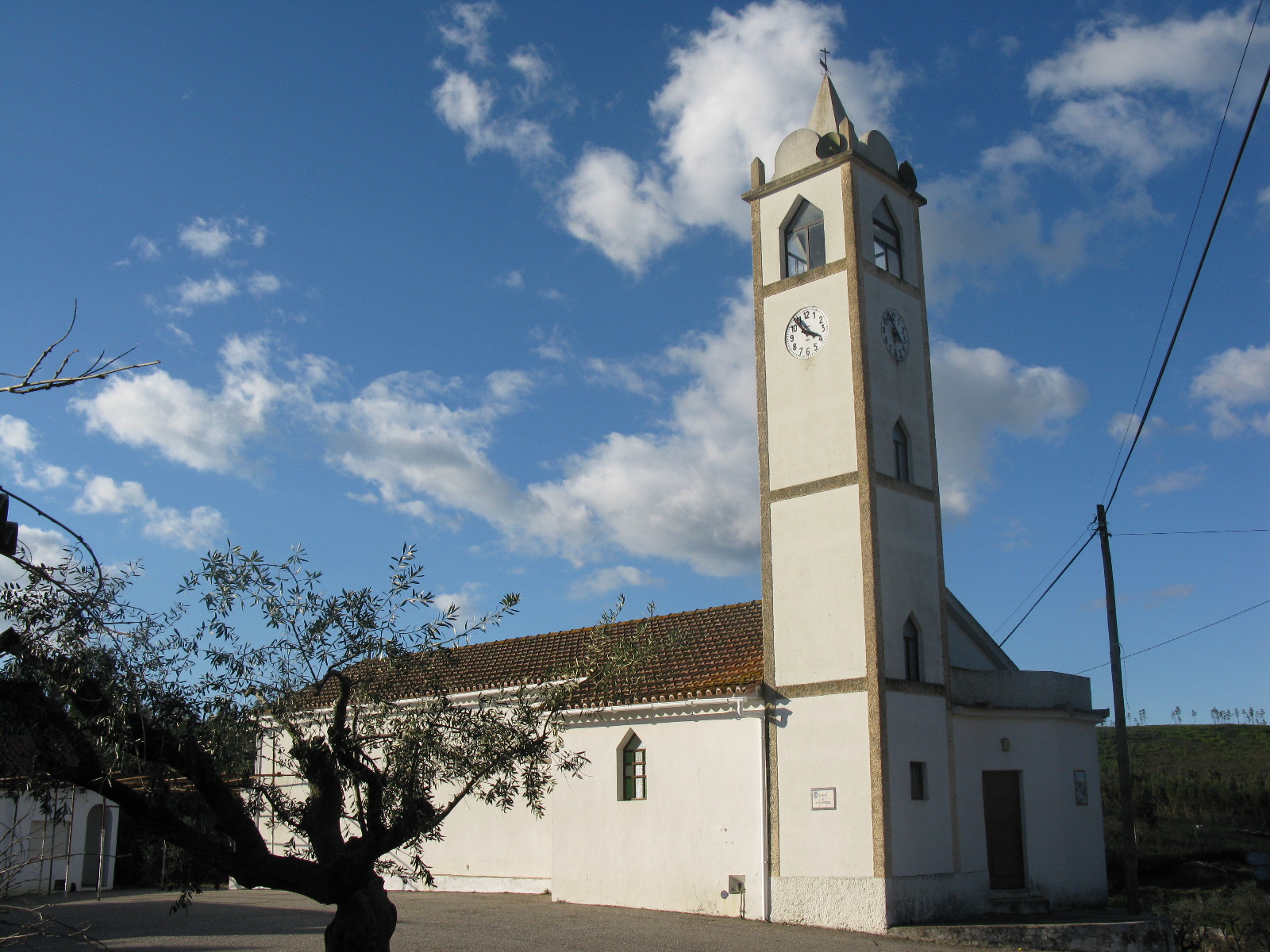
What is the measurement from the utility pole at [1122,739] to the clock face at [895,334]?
187 inches

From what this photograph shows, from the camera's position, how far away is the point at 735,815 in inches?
741

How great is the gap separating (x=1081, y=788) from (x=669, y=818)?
808 cm

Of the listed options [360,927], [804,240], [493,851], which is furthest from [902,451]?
[360,927]

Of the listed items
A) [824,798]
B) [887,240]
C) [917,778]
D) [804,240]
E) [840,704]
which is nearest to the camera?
[824,798]

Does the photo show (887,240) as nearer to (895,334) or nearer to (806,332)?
(895,334)

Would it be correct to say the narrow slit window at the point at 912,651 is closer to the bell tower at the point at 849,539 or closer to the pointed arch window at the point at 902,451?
the bell tower at the point at 849,539

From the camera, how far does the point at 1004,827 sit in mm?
19422

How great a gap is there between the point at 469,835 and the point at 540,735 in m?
14.3

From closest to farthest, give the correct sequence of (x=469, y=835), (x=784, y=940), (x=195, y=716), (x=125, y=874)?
(x=195, y=716)
(x=784, y=940)
(x=469, y=835)
(x=125, y=874)

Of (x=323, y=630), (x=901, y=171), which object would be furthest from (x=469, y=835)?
(x=901, y=171)

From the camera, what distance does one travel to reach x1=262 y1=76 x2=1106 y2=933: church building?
17.9 meters

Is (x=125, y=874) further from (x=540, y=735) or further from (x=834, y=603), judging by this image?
(x=540, y=735)

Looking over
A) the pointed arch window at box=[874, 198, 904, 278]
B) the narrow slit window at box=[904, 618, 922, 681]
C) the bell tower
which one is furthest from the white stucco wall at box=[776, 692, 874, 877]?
the pointed arch window at box=[874, 198, 904, 278]

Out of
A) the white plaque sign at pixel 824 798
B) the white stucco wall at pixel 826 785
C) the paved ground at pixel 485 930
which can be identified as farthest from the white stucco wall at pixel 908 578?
the paved ground at pixel 485 930
